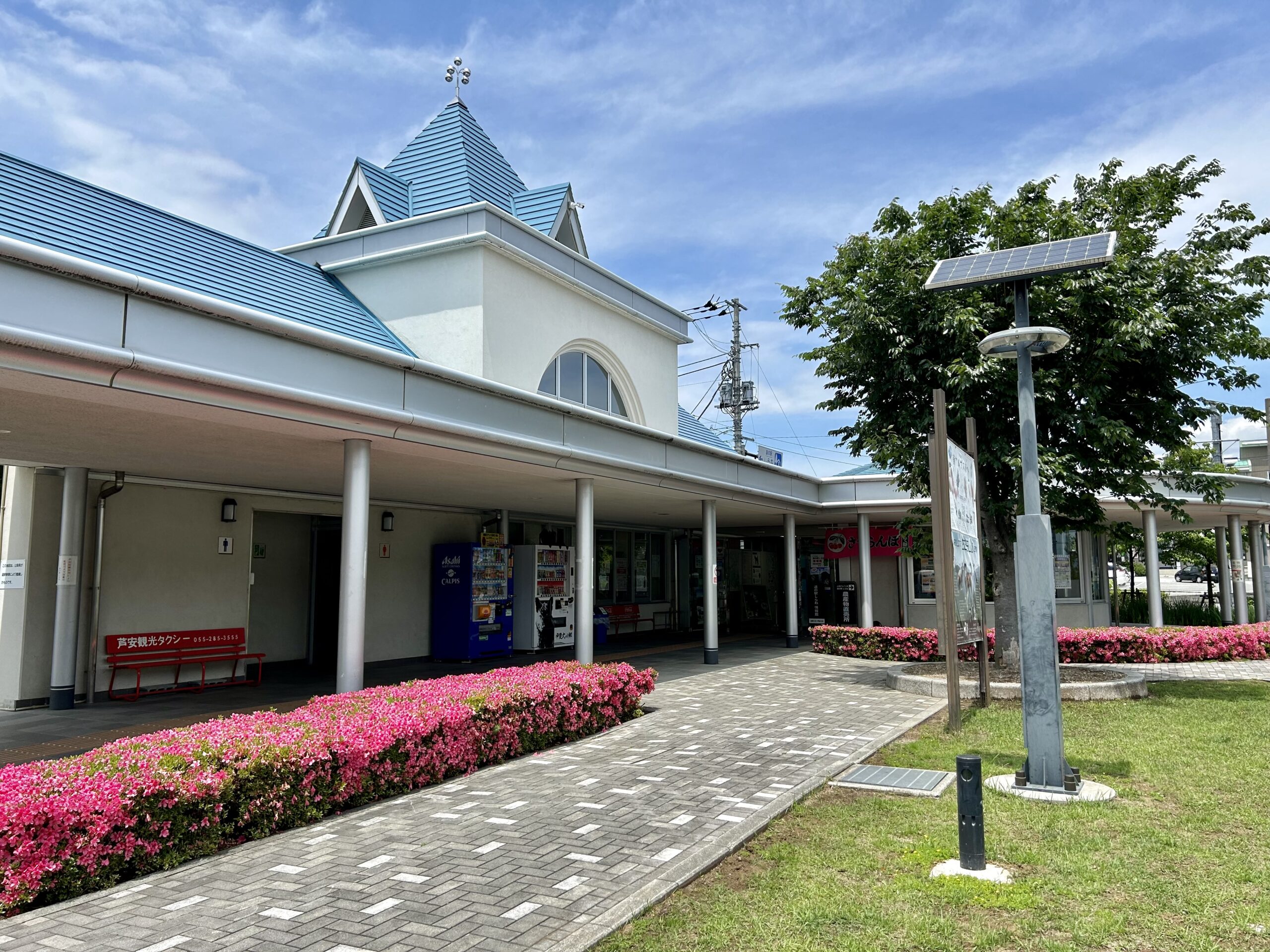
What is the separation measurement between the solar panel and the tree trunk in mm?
6435

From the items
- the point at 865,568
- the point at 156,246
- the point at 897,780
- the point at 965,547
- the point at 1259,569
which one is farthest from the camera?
the point at 1259,569

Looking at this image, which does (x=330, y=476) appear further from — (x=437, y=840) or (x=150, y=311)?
(x=437, y=840)

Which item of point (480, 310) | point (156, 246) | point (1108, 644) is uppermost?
point (480, 310)

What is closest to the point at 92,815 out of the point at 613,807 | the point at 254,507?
the point at 613,807

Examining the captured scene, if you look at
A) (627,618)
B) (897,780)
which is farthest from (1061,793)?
(627,618)

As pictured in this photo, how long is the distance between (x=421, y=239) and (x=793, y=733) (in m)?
9.30

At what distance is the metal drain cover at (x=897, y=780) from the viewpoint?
21.5 ft

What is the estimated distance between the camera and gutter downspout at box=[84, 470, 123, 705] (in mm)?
11000

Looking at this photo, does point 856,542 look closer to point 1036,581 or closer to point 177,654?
point 177,654

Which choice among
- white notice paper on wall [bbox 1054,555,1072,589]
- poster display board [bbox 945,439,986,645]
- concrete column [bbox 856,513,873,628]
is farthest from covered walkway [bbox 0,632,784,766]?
white notice paper on wall [bbox 1054,555,1072,589]

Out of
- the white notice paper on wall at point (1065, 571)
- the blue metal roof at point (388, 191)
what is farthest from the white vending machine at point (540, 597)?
the white notice paper on wall at point (1065, 571)

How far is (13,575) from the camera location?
34.8 feet

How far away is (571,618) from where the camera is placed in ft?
61.1

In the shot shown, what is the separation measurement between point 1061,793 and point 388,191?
46.8 feet
